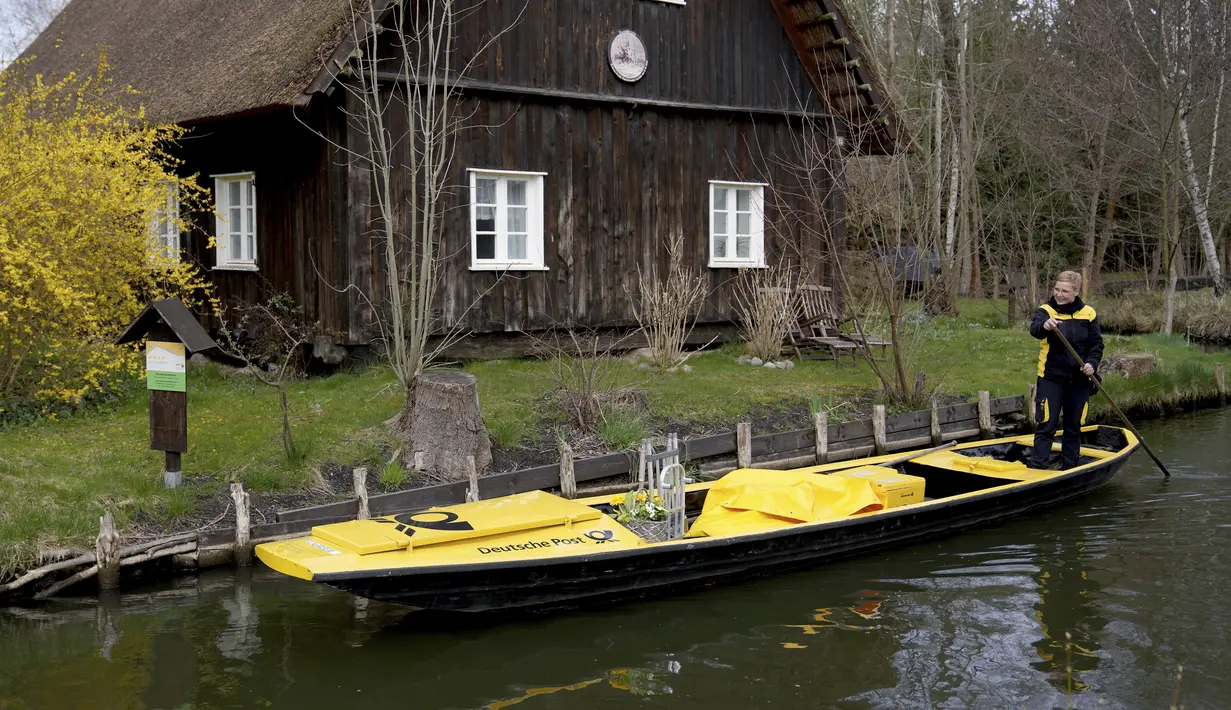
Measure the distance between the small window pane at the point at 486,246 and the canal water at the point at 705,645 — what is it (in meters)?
7.45

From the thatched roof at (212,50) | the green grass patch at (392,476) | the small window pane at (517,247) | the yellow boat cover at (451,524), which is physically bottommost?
the green grass patch at (392,476)

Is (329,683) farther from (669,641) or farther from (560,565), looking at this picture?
(669,641)

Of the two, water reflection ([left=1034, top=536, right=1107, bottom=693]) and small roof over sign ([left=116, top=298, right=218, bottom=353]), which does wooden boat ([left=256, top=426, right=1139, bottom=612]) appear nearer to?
water reflection ([left=1034, top=536, right=1107, bottom=693])

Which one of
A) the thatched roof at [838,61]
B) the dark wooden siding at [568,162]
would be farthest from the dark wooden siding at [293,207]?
the thatched roof at [838,61]

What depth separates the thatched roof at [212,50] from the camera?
47.2 feet

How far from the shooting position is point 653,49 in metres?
17.7

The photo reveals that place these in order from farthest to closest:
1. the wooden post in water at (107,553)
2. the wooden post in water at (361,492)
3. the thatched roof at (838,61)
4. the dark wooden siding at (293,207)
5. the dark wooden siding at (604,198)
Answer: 1. the thatched roof at (838,61)
2. the dark wooden siding at (604,198)
3. the dark wooden siding at (293,207)
4. the wooden post in water at (361,492)
5. the wooden post in water at (107,553)

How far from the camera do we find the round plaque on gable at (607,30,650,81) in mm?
17250

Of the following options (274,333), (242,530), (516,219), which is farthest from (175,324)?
(516,219)

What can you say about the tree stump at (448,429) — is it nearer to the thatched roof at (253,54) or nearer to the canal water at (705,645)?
the canal water at (705,645)

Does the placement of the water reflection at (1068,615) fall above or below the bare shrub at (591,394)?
below

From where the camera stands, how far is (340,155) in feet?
49.6

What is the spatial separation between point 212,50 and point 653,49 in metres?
6.56

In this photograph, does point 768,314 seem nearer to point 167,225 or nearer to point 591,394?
point 591,394
